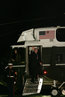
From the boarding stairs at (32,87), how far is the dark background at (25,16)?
353 inches

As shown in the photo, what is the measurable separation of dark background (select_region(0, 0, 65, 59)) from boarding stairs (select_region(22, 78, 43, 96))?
8.96m

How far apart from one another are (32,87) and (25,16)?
12.9m

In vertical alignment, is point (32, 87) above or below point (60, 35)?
below

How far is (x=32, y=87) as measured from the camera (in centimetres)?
1102

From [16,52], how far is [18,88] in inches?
66.9

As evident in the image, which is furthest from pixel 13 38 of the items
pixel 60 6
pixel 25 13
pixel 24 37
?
pixel 24 37

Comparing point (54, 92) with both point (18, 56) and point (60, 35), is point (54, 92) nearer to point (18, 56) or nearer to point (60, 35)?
point (18, 56)

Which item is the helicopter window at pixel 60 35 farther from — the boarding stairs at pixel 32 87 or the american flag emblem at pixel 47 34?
the boarding stairs at pixel 32 87

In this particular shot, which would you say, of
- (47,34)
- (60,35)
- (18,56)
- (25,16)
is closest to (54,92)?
(18,56)

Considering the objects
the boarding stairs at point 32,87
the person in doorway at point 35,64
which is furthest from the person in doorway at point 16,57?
the boarding stairs at point 32,87

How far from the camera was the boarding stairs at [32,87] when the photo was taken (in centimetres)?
1063

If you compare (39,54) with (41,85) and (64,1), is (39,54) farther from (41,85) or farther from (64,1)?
(64,1)

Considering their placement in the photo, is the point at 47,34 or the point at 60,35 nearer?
the point at 47,34

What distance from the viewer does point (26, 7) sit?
2333 cm
